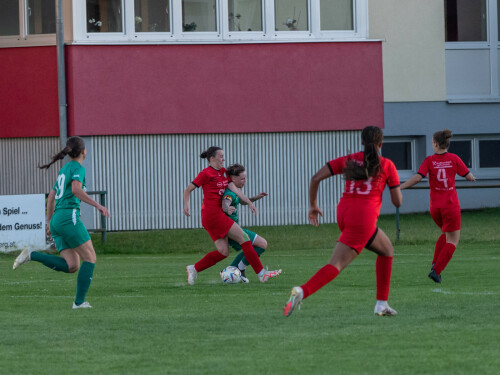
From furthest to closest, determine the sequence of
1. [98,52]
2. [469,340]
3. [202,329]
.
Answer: [98,52] < [202,329] < [469,340]

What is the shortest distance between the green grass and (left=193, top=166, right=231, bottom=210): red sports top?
1.09 m

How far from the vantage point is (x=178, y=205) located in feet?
88.4

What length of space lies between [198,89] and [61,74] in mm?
3392

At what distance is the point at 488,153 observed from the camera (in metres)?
29.8

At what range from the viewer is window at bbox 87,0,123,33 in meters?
26.3

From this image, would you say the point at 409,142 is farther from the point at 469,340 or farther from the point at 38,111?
the point at 469,340

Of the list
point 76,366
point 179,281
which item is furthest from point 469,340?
point 179,281

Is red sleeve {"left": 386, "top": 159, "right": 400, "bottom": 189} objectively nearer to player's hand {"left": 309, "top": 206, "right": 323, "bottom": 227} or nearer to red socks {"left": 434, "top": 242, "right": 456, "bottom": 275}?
player's hand {"left": 309, "top": 206, "right": 323, "bottom": 227}

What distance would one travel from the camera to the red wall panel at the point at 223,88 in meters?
26.2

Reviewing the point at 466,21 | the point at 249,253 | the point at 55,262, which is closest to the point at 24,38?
the point at 466,21

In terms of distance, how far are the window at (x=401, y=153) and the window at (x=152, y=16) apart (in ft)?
22.3

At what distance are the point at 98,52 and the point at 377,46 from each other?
695 centimetres

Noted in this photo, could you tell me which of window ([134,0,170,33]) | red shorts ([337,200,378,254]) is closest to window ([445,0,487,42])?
window ([134,0,170,33])

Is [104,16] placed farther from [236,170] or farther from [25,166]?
[236,170]
